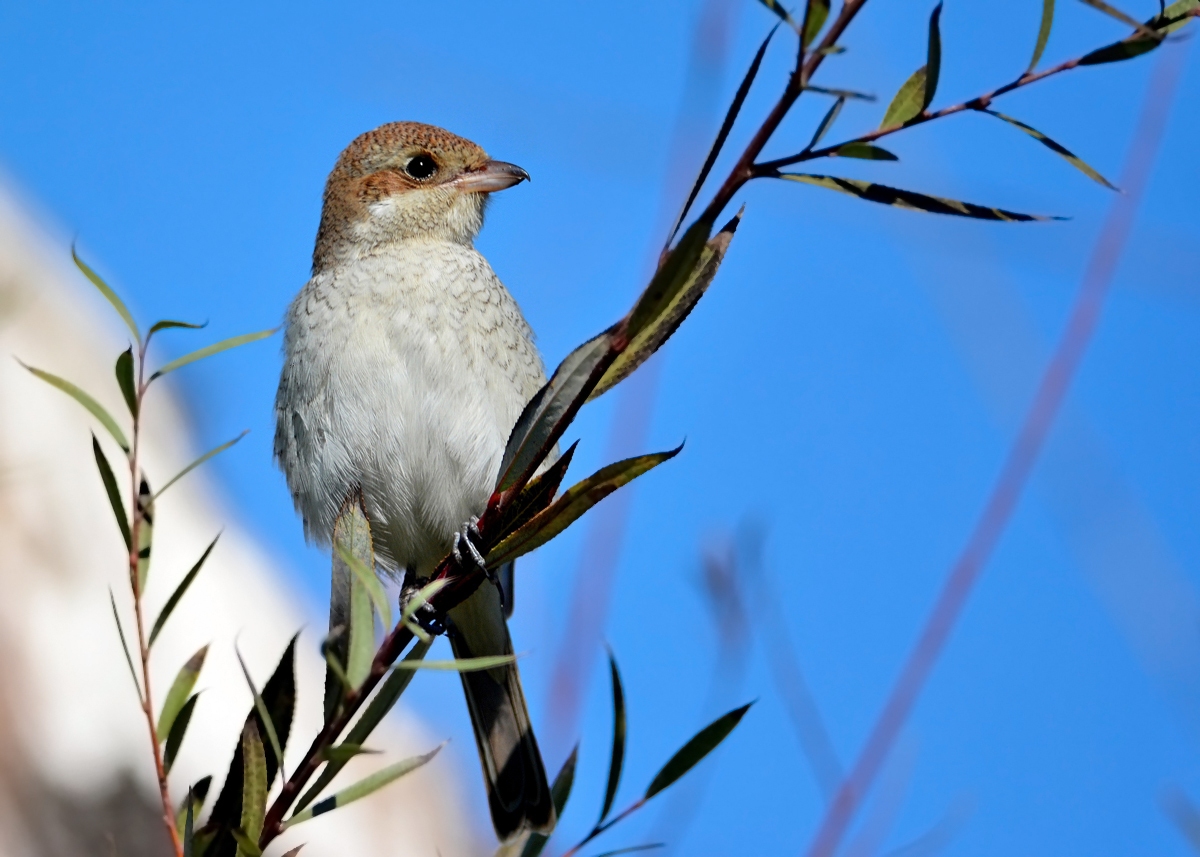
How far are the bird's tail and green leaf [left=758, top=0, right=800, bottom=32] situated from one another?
5.87ft

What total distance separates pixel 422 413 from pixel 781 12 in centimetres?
228

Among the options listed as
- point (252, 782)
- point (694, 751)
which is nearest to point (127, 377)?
point (252, 782)

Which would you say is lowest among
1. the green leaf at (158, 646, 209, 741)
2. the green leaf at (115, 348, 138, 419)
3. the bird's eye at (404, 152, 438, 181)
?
the green leaf at (158, 646, 209, 741)

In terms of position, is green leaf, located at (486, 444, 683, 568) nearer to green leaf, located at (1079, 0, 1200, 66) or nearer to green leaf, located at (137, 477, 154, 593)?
green leaf, located at (137, 477, 154, 593)

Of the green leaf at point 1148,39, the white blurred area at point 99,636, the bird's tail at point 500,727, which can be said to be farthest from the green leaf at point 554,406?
the white blurred area at point 99,636

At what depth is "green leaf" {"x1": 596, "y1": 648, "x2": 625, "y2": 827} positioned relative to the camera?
56.2 inches

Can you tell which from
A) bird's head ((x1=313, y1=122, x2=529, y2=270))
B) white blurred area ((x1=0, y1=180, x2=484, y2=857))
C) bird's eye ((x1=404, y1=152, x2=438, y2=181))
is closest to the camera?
bird's head ((x1=313, y1=122, x2=529, y2=270))

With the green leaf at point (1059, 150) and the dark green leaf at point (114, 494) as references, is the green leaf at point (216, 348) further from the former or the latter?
the green leaf at point (1059, 150)

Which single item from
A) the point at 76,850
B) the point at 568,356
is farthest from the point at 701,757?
the point at 76,850

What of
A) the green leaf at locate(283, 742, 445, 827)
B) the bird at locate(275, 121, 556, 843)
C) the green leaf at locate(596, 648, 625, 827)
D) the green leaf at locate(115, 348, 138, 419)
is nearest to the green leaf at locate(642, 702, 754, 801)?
the green leaf at locate(596, 648, 625, 827)

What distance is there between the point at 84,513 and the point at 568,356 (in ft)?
19.4

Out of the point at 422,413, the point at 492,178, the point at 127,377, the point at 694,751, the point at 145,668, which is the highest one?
the point at 492,178

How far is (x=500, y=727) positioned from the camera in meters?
3.39

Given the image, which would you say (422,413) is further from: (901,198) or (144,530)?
(901,198)
